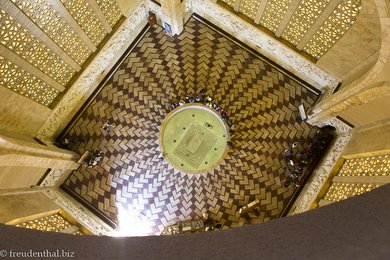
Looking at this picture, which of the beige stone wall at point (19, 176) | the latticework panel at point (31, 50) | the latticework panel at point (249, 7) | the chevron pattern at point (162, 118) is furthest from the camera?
the chevron pattern at point (162, 118)

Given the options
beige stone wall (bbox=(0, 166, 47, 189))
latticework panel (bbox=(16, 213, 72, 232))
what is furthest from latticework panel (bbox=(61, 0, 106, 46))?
latticework panel (bbox=(16, 213, 72, 232))

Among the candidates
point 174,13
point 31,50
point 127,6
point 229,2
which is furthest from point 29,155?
point 229,2

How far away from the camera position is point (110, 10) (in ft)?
22.5

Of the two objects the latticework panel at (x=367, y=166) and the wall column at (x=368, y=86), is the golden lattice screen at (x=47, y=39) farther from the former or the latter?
the latticework panel at (x=367, y=166)

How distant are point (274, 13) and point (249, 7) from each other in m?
0.56

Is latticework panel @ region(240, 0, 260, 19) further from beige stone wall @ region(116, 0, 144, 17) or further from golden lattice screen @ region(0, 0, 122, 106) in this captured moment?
golden lattice screen @ region(0, 0, 122, 106)

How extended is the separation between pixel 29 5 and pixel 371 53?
4.94 meters

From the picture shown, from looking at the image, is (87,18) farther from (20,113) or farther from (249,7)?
(249,7)

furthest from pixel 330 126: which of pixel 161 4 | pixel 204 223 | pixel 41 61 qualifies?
pixel 41 61

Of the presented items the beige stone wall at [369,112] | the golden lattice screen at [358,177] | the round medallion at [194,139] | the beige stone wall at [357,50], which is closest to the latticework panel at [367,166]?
the golden lattice screen at [358,177]

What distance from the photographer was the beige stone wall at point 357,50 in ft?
16.6

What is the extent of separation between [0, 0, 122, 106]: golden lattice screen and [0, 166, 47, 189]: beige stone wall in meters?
1.20

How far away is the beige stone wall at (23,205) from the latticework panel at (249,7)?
198 inches

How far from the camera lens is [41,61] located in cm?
608
